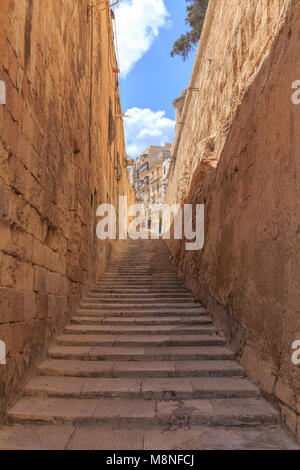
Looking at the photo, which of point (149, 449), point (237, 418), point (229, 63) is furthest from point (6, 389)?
point (229, 63)

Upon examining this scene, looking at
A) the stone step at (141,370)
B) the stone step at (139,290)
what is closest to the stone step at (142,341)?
the stone step at (141,370)

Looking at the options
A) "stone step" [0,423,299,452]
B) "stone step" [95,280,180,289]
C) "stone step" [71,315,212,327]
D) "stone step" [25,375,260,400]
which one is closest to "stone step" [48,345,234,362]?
"stone step" [25,375,260,400]

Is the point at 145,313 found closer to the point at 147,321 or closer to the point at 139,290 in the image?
the point at 147,321

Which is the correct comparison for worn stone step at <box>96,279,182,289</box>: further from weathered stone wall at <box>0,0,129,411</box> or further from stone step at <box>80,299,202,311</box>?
weathered stone wall at <box>0,0,129,411</box>

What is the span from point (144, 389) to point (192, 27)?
831 inches

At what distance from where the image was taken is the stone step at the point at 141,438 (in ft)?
7.29

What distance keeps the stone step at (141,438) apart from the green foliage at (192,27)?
20598mm

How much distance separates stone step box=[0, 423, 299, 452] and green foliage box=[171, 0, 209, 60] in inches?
811

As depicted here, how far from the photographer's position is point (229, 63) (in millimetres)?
5566

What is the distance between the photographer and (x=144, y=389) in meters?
2.95

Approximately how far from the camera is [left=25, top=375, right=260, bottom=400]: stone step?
290 cm

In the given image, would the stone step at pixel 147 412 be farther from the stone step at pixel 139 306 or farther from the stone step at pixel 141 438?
the stone step at pixel 139 306

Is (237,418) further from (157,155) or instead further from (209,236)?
(157,155)

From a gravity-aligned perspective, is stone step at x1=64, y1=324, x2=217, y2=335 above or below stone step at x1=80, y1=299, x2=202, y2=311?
below
